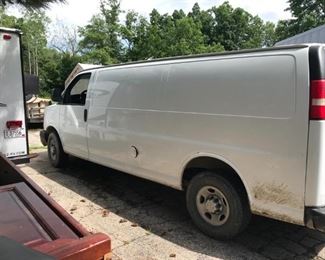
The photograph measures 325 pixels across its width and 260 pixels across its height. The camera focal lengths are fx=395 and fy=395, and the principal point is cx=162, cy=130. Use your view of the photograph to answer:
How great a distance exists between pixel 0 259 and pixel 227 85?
3236 millimetres

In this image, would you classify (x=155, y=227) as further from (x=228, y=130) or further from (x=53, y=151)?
(x=53, y=151)

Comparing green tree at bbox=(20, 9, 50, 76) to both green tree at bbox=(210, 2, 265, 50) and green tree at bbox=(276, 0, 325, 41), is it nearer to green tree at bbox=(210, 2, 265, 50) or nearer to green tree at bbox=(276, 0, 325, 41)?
green tree at bbox=(210, 2, 265, 50)

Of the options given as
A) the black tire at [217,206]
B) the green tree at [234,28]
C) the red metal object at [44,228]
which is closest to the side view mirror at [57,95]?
the black tire at [217,206]

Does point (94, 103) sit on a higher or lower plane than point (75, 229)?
higher

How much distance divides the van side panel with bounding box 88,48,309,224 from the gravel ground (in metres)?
0.51

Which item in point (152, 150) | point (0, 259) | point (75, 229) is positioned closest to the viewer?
point (0, 259)

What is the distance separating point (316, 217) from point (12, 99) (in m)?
4.97

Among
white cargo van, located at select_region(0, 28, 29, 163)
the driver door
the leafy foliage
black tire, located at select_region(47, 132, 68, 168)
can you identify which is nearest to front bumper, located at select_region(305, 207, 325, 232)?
the driver door

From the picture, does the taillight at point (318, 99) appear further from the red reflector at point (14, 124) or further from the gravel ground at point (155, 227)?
the red reflector at point (14, 124)

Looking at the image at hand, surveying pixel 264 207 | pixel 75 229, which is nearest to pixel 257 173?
pixel 264 207

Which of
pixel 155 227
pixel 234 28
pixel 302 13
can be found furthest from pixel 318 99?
pixel 234 28

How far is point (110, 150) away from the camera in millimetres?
6055

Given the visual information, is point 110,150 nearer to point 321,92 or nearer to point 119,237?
point 119,237

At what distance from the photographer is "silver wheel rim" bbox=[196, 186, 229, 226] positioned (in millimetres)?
4375
